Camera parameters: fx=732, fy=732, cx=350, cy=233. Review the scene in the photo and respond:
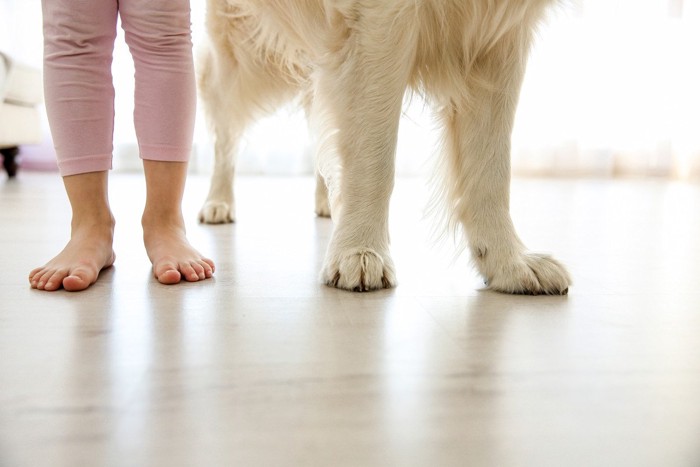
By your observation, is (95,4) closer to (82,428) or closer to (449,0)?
(449,0)

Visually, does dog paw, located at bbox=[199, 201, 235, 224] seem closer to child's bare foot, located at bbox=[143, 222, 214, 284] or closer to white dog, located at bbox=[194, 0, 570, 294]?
child's bare foot, located at bbox=[143, 222, 214, 284]

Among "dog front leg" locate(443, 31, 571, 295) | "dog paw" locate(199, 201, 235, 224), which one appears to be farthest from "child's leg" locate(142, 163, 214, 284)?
"dog paw" locate(199, 201, 235, 224)

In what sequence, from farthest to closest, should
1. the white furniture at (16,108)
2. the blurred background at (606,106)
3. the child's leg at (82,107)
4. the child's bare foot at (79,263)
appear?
1. the blurred background at (606,106)
2. the white furniture at (16,108)
3. the child's leg at (82,107)
4. the child's bare foot at (79,263)

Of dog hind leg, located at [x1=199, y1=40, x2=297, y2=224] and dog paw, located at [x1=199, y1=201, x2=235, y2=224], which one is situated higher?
dog hind leg, located at [x1=199, y1=40, x2=297, y2=224]

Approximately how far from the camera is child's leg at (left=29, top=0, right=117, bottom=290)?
144 cm

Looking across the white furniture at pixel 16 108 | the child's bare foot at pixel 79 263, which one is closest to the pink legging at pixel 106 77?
the child's bare foot at pixel 79 263

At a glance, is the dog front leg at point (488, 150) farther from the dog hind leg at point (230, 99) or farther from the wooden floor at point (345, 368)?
the dog hind leg at point (230, 99)

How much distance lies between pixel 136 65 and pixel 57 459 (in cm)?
104

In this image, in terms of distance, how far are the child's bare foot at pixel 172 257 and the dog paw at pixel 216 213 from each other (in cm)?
76

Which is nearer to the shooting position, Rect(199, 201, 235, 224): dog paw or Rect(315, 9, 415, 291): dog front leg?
Rect(315, 9, 415, 291): dog front leg

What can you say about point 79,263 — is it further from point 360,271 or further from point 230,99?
point 230,99

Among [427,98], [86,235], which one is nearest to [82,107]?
[86,235]

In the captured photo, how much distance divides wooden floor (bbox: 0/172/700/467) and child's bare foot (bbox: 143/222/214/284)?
0.12 feet

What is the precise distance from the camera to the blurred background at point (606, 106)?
4.89 meters
